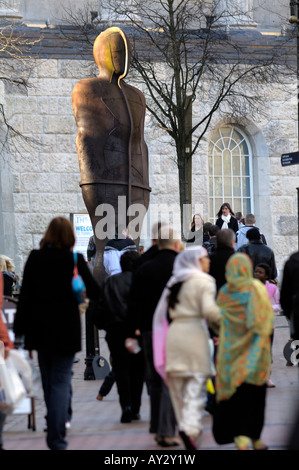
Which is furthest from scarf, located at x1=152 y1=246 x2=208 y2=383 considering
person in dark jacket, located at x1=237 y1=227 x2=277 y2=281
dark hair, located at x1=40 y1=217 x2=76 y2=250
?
person in dark jacket, located at x1=237 y1=227 x2=277 y2=281

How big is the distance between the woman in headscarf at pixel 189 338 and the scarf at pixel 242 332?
14 centimetres

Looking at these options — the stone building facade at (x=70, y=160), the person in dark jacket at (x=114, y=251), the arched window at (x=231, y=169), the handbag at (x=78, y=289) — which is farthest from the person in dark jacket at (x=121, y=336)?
the arched window at (x=231, y=169)

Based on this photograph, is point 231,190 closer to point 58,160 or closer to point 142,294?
point 58,160

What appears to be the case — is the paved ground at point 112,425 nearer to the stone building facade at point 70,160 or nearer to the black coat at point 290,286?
the black coat at point 290,286

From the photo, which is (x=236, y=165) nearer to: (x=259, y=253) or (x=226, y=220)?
(x=226, y=220)

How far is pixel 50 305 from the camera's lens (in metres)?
8.25

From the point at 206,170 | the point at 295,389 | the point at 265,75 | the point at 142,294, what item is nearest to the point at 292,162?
the point at 295,389

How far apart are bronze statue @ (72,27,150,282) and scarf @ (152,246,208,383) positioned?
5803 millimetres

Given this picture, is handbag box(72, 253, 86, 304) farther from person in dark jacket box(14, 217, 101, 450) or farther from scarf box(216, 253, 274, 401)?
scarf box(216, 253, 274, 401)

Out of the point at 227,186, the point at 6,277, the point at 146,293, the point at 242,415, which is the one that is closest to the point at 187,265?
the point at 146,293

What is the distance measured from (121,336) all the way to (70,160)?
571 inches

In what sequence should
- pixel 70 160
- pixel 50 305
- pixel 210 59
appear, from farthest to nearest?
pixel 70 160 < pixel 210 59 < pixel 50 305

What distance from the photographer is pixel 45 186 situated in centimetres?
2433

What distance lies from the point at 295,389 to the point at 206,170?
46.2 ft
